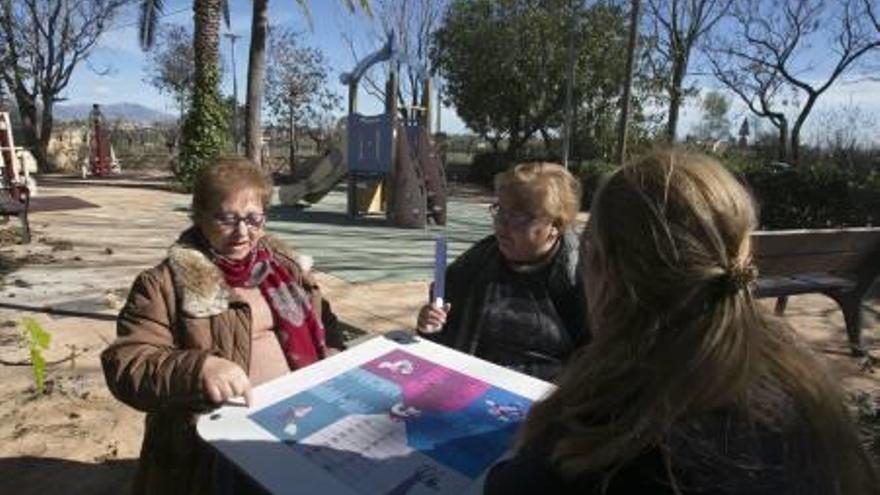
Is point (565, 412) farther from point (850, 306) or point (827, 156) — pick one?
point (827, 156)

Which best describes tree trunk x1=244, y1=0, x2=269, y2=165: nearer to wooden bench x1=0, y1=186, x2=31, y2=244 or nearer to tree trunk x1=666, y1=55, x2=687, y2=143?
wooden bench x1=0, y1=186, x2=31, y2=244

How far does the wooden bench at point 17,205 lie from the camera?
8820mm

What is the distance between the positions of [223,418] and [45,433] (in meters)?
2.61

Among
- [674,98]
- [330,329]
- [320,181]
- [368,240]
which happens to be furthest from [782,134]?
[330,329]

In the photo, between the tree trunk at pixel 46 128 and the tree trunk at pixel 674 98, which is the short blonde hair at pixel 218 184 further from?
the tree trunk at pixel 46 128

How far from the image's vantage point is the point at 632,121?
25.9 m

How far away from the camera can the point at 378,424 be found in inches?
68.8

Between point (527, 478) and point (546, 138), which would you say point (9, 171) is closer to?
point (527, 478)

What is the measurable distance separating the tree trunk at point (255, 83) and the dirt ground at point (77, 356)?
8.72 ft

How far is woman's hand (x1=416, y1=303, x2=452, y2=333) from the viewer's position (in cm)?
251

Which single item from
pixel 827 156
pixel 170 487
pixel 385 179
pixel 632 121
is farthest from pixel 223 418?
pixel 827 156

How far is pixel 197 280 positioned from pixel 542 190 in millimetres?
1138

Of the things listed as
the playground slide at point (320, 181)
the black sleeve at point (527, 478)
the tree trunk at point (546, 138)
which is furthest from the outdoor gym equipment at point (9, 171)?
the tree trunk at point (546, 138)

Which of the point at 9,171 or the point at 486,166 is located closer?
the point at 9,171
